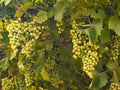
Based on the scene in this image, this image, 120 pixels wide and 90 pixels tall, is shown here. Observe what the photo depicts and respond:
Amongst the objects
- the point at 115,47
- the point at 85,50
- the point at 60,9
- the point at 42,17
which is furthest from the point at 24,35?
the point at 115,47

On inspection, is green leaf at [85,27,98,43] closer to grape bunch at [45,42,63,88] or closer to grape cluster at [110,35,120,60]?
grape cluster at [110,35,120,60]

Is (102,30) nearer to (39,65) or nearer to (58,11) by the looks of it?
(58,11)

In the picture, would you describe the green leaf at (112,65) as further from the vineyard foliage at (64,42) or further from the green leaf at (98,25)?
the green leaf at (98,25)

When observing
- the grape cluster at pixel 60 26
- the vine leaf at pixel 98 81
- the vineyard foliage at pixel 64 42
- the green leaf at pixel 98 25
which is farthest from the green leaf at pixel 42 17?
the vine leaf at pixel 98 81

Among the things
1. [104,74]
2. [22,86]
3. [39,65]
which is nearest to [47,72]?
[39,65]

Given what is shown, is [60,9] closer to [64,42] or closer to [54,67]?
[64,42]

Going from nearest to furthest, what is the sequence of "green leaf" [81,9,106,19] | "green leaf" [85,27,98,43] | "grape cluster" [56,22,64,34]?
"green leaf" [85,27,98,43] → "green leaf" [81,9,106,19] → "grape cluster" [56,22,64,34]

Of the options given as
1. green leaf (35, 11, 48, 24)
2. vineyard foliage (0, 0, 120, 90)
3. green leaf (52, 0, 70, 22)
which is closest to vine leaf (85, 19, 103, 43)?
vineyard foliage (0, 0, 120, 90)
